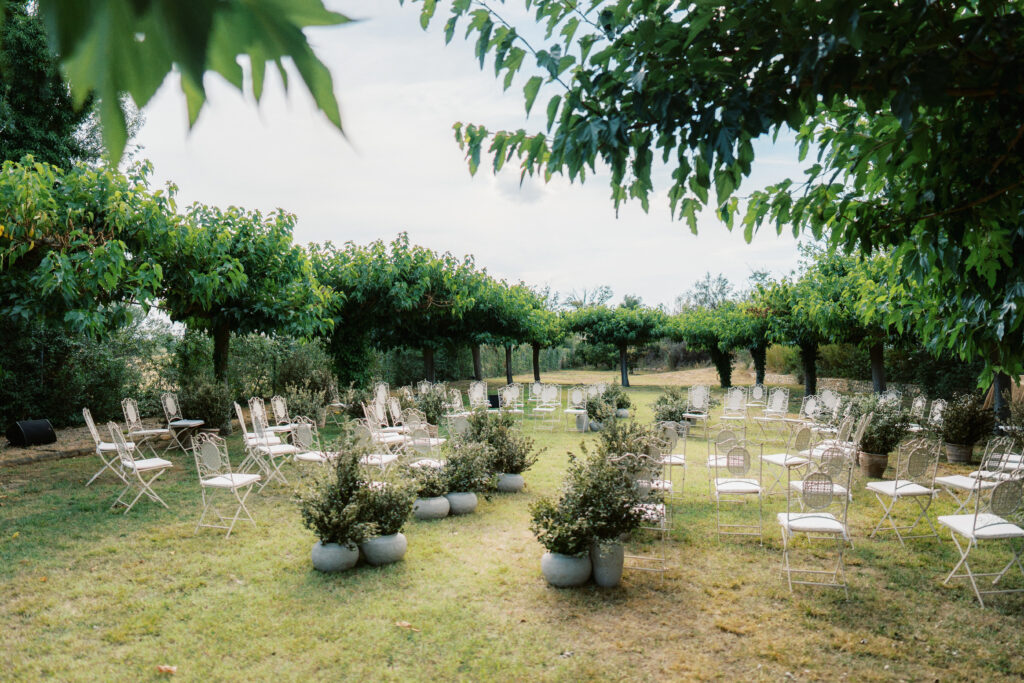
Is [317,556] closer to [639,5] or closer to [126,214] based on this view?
[639,5]

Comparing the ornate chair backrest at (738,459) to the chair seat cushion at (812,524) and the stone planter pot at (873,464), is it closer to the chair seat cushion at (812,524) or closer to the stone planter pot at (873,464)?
the chair seat cushion at (812,524)

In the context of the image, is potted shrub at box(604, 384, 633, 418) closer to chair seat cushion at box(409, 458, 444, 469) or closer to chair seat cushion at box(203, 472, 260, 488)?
chair seat cushion at box(409, 458, 444, 469)

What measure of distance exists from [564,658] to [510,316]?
20.1 metres

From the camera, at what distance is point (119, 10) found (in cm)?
56

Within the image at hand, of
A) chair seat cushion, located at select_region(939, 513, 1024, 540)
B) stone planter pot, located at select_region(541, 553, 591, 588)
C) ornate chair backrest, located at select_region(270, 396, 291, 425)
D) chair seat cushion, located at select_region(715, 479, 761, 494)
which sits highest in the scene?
ornate chair backrest, located at select_region(270, 396, 291, 425)

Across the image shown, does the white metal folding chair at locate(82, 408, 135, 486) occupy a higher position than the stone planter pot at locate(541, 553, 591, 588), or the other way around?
the white metal folding chair at locate(82, 408, 135, 486)

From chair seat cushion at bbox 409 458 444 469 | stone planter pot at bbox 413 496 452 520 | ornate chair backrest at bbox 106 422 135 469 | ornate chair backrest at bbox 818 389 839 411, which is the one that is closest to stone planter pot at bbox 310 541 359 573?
stone planter pot at bbox 413 496 452 520

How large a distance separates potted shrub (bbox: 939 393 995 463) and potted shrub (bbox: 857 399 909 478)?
1.96 meters

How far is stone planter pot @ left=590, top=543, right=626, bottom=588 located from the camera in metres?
5.46

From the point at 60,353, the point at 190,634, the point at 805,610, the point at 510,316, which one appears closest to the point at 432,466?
the point at 190,634

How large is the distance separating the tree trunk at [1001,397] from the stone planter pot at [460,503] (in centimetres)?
Result: 1154

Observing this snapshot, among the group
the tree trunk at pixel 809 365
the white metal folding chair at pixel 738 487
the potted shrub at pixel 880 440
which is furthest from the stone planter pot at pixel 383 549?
the tree trunk at pixel 809 365

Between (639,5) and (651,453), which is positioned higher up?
(639,5)

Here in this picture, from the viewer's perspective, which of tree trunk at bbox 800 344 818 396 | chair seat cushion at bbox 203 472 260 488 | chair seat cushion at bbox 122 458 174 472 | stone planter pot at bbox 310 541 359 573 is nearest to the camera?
stone planter pot at bbox 310 541 359 573
